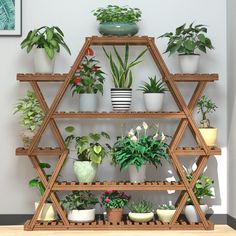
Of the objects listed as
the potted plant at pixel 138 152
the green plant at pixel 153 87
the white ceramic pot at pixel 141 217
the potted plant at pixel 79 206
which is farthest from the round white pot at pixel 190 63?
the potted plant at pixel 79 206

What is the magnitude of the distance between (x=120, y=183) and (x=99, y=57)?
114cm

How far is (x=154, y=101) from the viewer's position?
4.67m

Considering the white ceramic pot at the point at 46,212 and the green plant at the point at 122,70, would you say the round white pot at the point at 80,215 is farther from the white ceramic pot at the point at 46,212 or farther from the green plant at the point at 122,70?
the green plant at the point at 122,70

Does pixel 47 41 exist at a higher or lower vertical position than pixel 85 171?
higher

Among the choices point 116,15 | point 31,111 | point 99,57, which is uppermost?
point 116,15

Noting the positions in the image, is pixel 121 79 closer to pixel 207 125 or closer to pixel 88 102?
pixel 88 102

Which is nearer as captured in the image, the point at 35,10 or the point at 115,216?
the point at 115,216

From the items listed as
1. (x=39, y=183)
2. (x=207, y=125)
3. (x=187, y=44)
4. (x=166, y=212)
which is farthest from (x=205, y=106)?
(x=39, y=183)

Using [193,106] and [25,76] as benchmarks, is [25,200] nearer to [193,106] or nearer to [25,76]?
[25,76]

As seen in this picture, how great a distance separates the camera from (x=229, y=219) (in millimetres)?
4867

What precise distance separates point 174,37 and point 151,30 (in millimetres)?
361

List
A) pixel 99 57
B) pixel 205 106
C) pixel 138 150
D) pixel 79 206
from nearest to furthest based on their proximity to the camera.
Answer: pixel 138 150 → pixel 79 206 → pixel 205 106 → pixel 99 57

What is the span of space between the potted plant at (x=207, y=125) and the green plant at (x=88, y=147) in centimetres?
80

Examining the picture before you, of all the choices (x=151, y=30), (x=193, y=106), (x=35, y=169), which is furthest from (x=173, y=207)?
(x=151, y=30)
